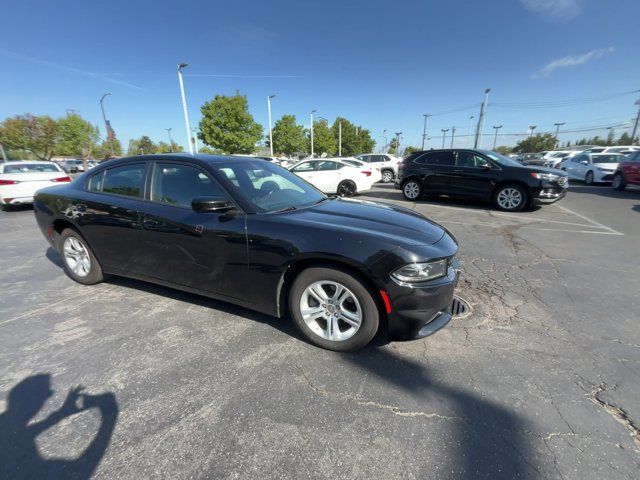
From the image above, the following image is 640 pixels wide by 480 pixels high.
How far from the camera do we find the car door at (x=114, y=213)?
321 centimetres

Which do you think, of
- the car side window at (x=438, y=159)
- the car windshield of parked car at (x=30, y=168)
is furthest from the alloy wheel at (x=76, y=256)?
the car side window at (x=438, y=159)

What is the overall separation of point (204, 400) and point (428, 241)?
2030mm

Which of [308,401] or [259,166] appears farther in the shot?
[259,166]

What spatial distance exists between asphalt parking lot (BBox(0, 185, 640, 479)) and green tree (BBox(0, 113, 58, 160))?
157 feet

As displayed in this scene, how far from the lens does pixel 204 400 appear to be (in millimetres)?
2049

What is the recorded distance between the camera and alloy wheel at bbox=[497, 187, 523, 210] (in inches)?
325

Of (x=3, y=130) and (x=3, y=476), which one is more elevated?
(x=3, y=130)

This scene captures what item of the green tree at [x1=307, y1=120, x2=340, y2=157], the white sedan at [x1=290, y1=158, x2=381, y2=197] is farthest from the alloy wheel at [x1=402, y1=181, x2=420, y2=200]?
the green tree at [x1=307, y1=120, x2=340, y2=157]

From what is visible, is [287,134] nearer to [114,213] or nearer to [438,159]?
[438,159]

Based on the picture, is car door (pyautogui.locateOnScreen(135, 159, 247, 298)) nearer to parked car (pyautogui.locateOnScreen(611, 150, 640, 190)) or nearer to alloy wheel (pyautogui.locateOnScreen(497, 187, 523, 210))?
alloy wheel (pyautogui.locateOnScreen(497, 187, 523, 210))

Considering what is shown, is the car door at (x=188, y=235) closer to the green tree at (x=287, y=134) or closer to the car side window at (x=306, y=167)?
the car side window at (x=306, y=167)

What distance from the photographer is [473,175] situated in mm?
8812

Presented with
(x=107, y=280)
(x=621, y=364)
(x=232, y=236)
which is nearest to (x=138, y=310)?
(x=107, y=280)

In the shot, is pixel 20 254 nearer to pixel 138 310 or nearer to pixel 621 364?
pixel 138 310
